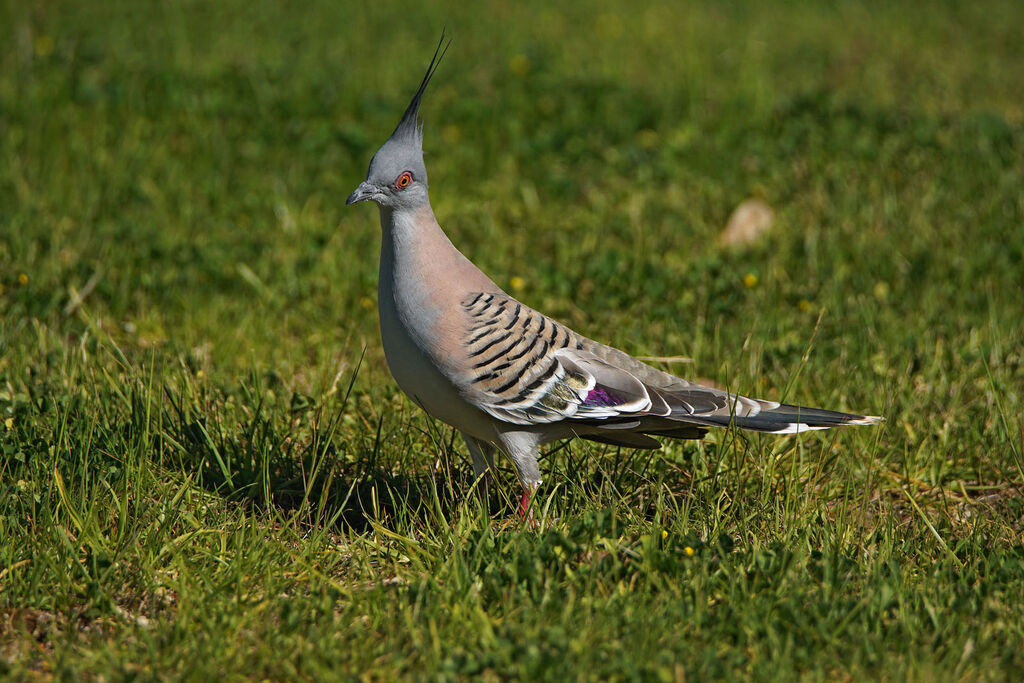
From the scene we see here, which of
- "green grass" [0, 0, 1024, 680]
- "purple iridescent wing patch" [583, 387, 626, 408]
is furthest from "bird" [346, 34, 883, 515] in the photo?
"green grass" [0, 0, 1024, 680]

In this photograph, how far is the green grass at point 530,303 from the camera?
3.08m

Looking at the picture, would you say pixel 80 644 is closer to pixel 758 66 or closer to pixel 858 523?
pixel 858 523

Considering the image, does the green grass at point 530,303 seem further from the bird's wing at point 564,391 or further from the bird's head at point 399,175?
the bird's head at point 399,175

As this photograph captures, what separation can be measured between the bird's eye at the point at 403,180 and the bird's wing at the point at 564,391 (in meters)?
0.44

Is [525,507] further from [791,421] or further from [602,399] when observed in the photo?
[791,421]

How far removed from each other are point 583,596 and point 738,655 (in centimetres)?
50

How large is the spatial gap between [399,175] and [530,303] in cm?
198

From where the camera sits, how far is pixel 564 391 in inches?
146

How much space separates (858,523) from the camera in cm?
368

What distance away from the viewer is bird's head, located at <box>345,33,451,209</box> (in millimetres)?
3658

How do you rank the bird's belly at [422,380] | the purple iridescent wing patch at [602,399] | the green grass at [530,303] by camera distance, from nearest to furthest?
the green grass at [530,303] < the bird's belly at [422,380] < the purple iridescent wing patch at [602,399]

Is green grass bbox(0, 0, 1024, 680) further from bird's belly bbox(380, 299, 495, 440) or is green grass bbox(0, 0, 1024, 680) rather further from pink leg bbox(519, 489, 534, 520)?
bird's belly bbox(380, 299, 495, 440)

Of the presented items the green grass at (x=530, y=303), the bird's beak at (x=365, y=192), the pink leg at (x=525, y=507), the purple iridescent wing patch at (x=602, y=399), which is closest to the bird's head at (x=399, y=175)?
the bird's beak at (x=365, y=192)

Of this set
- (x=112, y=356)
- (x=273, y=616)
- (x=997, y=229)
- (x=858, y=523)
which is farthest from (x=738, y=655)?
(x=997, y=229)
